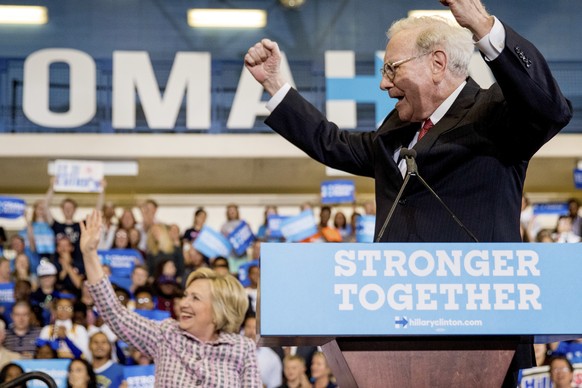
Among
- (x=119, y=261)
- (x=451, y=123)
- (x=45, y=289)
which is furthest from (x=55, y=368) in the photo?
(x=451, y=123)

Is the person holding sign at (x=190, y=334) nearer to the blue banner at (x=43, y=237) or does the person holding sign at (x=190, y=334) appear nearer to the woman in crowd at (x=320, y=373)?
the woman in crowd at (x=320, y=373)

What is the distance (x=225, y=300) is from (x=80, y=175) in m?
6.31

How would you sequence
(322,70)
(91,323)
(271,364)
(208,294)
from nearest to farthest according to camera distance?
(208,294) → (271,364) → (91,323) → (322,70)

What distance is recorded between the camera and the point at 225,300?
3.50 metres

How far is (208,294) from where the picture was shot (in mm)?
3514

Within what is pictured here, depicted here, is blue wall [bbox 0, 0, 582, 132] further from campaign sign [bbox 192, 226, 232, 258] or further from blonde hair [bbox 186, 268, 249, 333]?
blonde hair [bbox 186, 268, 249, 333]

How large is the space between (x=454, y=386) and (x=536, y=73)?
Result: 59 cm

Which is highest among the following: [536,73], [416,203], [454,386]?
[536,73]

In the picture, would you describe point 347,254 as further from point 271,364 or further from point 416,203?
point 271,364

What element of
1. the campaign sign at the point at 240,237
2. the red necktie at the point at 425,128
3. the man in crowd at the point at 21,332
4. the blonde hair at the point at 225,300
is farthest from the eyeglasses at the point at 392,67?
the campaign sign at the point at 240,237

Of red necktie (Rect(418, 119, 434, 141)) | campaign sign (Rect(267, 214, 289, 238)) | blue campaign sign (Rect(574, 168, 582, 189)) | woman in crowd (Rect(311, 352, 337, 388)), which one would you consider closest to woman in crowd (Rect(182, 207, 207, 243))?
campaign sign (Rect(267, 214, 289, 238))

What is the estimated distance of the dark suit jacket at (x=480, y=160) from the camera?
1.81 metres

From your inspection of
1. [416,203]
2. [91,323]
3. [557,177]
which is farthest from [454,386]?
[557,177]

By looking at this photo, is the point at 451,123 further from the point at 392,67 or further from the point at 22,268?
the point at 22,268
